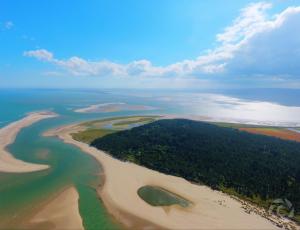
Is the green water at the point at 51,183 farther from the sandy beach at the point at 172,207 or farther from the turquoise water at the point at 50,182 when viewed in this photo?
the sandy beach at the point at 172,207

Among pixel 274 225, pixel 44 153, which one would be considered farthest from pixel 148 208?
pixel 44 153

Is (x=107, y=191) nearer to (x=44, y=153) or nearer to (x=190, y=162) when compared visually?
(x=190, y=162)

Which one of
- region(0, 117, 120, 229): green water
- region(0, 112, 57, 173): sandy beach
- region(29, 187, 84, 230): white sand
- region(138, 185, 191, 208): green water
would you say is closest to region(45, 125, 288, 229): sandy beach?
region(138, 185, 191, 208): green water

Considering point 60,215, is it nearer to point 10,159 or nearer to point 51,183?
point 51,183

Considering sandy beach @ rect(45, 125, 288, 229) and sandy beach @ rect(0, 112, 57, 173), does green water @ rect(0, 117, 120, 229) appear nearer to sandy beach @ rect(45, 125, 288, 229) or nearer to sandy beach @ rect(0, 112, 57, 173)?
sandy beach @ rect(0, 112, 57, 173)

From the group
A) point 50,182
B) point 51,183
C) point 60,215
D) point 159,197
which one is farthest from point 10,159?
point 159,197

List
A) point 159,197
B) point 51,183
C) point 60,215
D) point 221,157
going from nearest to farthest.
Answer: point 60,215
point 159,197
point 51,183
point 221,157

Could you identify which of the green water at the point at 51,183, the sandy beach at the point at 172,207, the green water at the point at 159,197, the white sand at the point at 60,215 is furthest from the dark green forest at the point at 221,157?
the white sand at the point at 60,215
